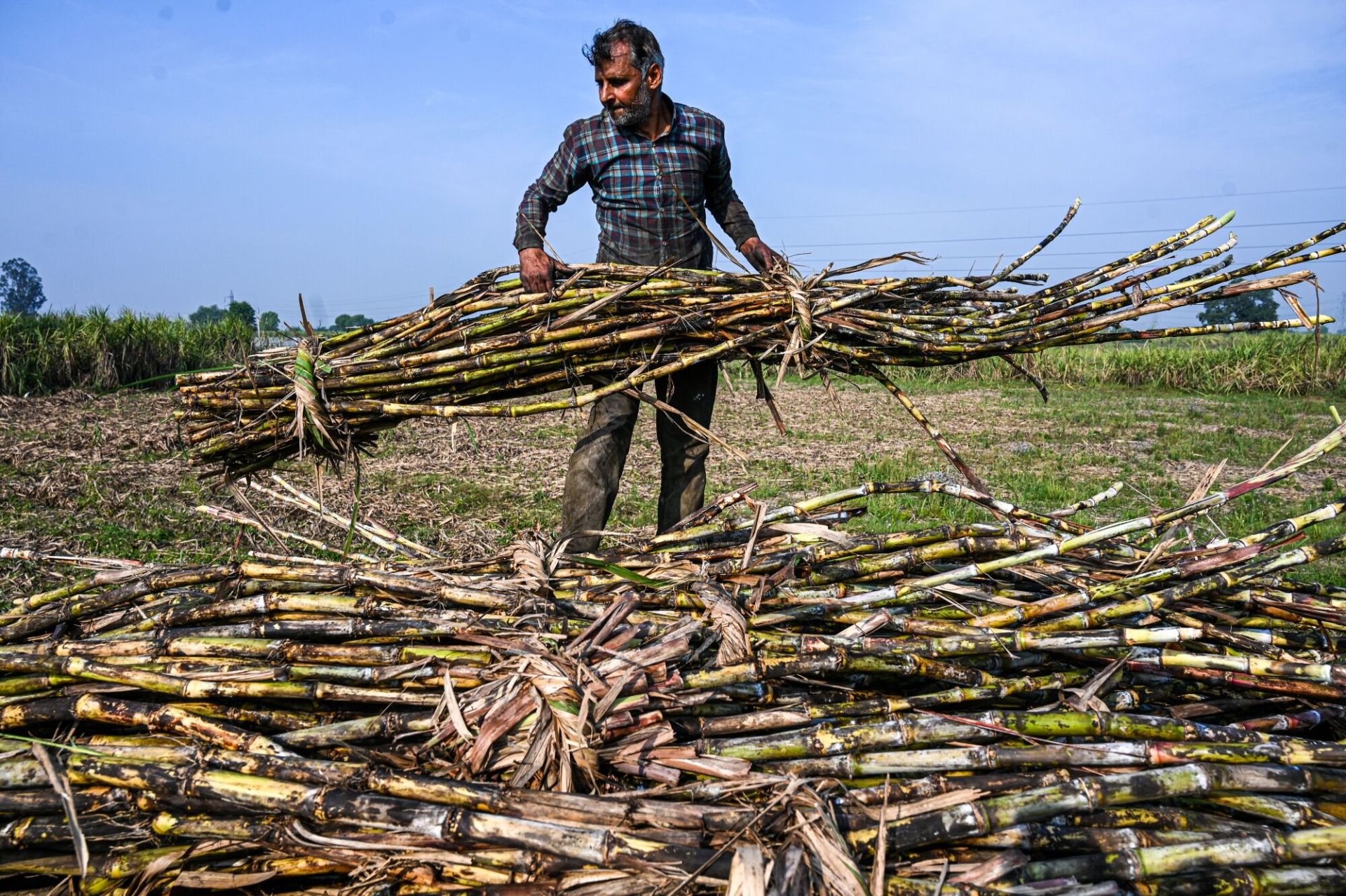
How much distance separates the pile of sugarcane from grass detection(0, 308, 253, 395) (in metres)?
12.5

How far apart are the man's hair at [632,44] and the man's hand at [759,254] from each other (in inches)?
32.3

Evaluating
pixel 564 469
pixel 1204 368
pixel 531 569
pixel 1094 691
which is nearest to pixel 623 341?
pixel 531 569

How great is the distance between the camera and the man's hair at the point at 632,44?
3.59 metres

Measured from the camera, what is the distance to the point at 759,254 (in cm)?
374

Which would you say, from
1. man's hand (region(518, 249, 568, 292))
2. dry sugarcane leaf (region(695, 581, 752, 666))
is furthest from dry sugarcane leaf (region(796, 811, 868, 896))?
man's hand (region(518, 249, 568, 292))

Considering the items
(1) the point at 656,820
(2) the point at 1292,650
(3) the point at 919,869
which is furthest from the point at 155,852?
(2) the point at 1292,650

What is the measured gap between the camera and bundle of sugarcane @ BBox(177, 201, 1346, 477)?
2920mm

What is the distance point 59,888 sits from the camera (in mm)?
1739

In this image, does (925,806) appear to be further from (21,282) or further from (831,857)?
(21,282)

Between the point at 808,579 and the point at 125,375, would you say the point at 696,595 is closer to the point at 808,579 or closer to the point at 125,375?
the point at 808,579

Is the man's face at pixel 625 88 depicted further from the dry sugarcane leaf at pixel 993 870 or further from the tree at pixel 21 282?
the tree at pixel 21 282

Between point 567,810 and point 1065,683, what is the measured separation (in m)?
1.22

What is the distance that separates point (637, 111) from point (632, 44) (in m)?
0.26

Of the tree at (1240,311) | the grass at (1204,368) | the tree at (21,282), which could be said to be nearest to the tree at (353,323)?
the grass at (1204,368)
